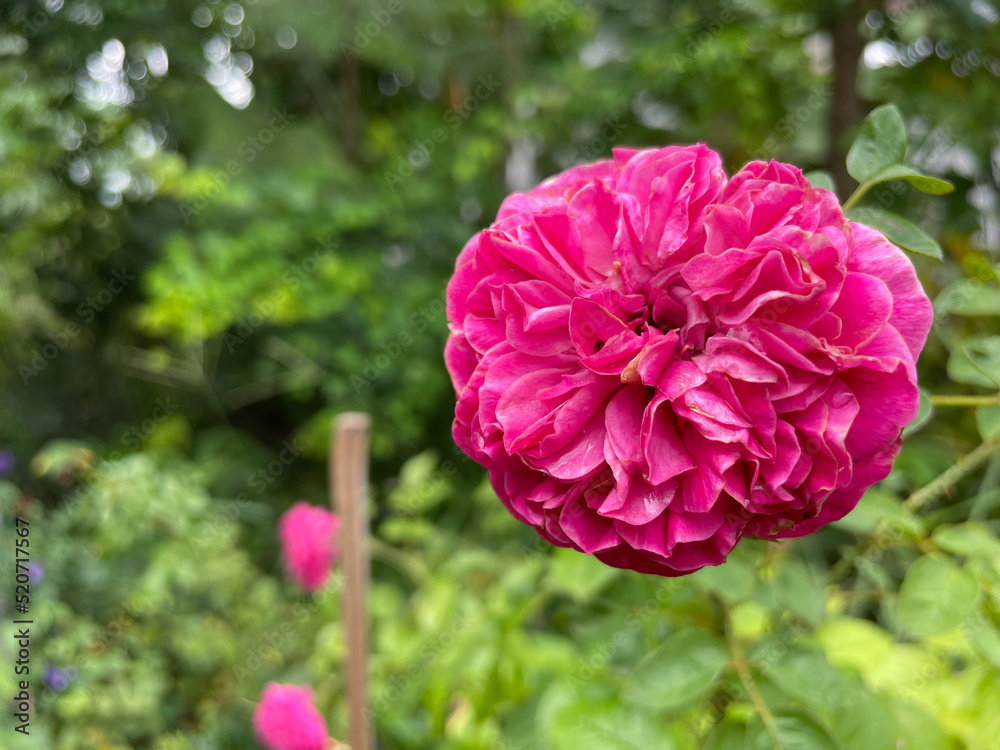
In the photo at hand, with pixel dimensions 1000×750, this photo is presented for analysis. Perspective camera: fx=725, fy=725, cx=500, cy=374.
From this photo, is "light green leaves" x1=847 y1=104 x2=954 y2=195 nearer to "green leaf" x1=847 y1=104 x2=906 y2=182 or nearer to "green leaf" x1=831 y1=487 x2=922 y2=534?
"green leaf" x1=847 y1=104 x2=906 y2=182

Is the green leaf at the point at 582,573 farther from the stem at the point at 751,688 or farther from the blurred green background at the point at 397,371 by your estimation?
the stem at the point at 751,688

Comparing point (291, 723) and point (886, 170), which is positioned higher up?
point (886, 170)

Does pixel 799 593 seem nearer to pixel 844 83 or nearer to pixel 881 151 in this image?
pixel 881 151

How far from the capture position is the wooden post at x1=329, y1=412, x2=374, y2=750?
0.90m

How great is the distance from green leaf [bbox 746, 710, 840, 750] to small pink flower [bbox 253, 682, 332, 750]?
761mm

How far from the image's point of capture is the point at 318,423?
1996 millimetres

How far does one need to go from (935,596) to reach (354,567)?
663 millimetres

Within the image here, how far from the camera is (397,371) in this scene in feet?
6.40

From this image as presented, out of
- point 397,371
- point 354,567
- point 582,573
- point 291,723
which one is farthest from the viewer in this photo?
point 397,371

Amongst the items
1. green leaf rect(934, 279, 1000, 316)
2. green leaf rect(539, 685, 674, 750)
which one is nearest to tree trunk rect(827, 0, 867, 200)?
green leaf rect(934, 279, 1000, 316)

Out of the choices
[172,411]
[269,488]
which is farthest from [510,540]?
[172,411]

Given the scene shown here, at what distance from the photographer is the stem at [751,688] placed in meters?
Answer: 0.47

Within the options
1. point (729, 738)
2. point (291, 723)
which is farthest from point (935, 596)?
point (291, 723)

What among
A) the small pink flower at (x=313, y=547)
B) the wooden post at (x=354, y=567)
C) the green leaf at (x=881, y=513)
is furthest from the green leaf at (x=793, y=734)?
the small pink flower at (x=313, y=547)
